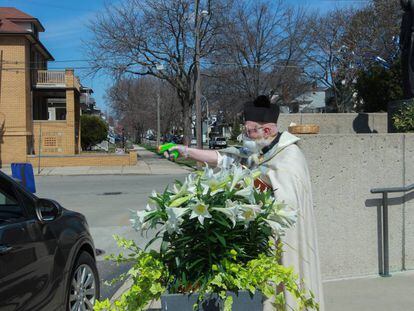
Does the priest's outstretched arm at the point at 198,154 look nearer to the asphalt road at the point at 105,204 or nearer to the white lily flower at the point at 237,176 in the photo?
the white lily flower at the point at 237,176

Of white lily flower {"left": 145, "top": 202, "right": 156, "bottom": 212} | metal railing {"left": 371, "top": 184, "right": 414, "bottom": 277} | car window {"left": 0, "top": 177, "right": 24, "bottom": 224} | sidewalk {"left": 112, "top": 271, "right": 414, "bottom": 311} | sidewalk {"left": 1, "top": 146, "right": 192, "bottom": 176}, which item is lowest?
sidewalk {"left": 1, "top": 146, "right": 192, "bottom": 176}

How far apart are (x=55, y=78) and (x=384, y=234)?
33823 millimetres

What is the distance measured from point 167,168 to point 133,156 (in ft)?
9.72

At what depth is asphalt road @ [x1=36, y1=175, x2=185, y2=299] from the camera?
7.38m

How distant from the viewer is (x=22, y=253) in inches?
130

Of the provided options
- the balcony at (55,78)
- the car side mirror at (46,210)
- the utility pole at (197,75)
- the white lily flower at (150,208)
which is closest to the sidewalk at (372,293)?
the car side mirror at (46,210)

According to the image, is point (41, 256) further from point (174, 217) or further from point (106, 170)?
point (106, 170)

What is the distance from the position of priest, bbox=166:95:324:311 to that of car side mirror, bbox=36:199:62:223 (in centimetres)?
149

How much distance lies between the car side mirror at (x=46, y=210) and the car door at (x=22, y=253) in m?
0.06

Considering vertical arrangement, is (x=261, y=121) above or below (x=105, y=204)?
above

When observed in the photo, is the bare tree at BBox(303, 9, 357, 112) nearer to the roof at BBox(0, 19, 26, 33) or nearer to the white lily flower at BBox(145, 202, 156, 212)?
the roof at BBox(0, 19, 26, 33)

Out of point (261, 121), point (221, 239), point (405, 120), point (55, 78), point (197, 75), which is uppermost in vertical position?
point (55, 78)

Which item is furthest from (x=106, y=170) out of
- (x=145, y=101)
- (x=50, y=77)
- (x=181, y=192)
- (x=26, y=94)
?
(x=145, y=101)

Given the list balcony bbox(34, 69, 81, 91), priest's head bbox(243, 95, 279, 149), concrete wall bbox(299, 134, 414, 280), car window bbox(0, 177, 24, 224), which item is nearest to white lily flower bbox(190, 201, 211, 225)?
priest's head bbox(243, 95, 279, 149)
